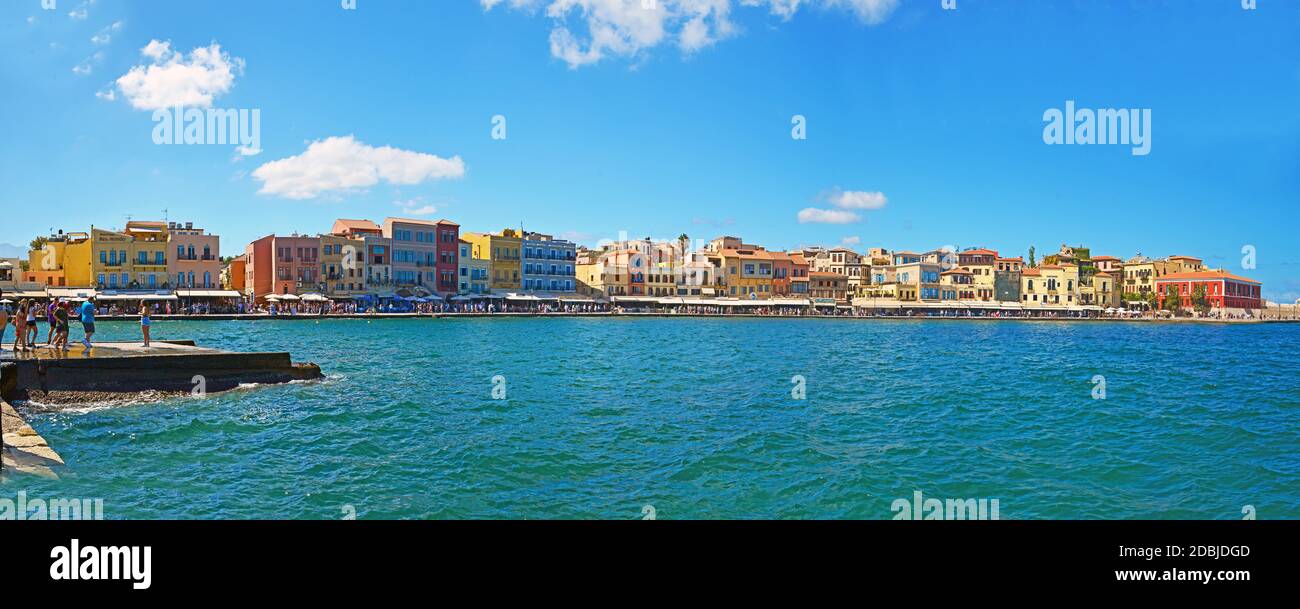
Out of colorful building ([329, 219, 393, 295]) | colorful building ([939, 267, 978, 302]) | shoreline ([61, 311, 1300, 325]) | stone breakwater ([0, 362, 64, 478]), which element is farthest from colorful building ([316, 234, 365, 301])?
colorful building ([939, 267, 978, 302])

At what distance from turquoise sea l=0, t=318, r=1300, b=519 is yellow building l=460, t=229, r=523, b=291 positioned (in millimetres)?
61378

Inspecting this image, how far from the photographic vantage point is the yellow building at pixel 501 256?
91.8m

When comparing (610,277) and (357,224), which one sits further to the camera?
(610,277)

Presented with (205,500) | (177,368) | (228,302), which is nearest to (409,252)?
(228,302)

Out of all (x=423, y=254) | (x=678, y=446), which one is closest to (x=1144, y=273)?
(x=423, y=254)

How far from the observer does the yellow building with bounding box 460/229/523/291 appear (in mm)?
91812

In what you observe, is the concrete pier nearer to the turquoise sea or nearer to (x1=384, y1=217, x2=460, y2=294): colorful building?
the turquoise sea

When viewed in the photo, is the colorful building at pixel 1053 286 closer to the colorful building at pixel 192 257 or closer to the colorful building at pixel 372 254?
the colorful building at pixel 372 254

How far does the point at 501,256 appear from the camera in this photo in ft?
304

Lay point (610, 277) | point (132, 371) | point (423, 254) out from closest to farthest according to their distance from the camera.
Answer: point (132, 371) < point (423, 254) < point (610, 277)

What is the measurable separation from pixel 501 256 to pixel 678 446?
7999 cm

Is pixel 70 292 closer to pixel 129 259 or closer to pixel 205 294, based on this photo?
pixel 129 259
